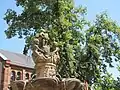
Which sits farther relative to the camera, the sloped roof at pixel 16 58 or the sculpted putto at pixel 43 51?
the sloped roof at pixel 16 58

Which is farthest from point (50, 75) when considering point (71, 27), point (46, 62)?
point (71, 27)

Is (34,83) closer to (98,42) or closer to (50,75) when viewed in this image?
(50,75)

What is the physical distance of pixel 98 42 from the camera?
25250 millimetres

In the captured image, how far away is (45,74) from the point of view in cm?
1222

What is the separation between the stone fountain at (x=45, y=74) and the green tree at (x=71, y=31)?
10089mm

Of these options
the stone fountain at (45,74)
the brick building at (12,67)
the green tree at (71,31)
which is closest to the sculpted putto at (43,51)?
the stone fountain at (45,74)

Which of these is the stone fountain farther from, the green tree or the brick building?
the brick building

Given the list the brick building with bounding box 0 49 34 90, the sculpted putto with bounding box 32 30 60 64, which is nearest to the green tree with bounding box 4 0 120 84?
the sculpted putto with bounding box 32 30 60 64

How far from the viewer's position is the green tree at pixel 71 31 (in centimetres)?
2359

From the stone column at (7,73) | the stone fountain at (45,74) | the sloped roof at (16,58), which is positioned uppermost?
the sloped roof at (16,58)

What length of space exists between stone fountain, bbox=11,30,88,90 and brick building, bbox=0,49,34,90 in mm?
28437

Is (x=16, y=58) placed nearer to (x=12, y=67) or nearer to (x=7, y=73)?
(x=12, y=67)

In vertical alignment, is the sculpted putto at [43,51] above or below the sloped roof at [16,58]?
below

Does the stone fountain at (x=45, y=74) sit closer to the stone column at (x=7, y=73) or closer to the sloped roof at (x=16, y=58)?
the stone column at (x=7, y=73)
